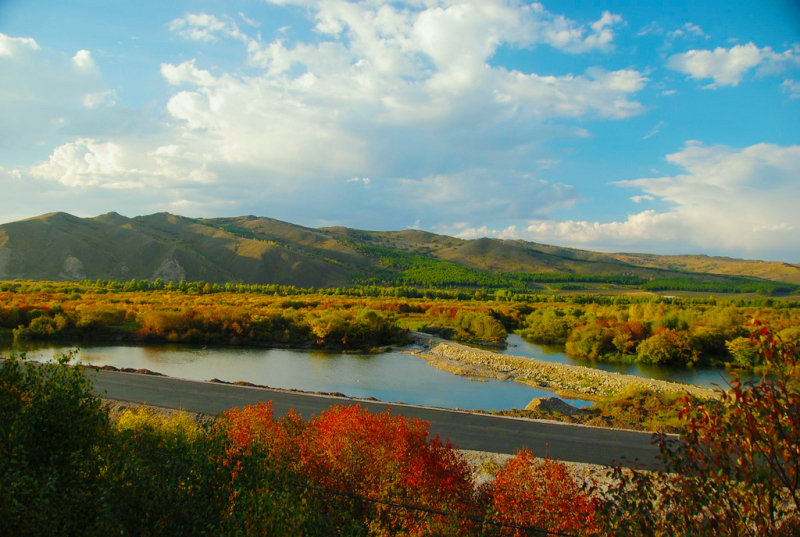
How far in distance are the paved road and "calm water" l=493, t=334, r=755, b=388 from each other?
23.1 meters

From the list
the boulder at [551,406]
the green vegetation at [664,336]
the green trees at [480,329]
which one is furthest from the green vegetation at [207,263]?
the boulder at [551,406]

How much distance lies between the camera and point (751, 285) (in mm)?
154250

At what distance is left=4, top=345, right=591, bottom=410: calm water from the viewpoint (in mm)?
29406

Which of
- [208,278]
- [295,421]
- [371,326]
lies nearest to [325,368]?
[371,326]

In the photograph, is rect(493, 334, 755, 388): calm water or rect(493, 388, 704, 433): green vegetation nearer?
rect(493, 388, 704, 433): green vegetation

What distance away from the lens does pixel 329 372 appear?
37062mm

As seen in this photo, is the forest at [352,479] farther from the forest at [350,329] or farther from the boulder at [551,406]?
the forest at [350,329]

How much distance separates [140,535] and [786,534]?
6.53 metres

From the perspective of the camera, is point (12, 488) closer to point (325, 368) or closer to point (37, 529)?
point (37, 529)

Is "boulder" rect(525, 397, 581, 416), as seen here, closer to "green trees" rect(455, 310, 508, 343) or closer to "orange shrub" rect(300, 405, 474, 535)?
"orange shrub" rect(300, 405, 474, 535)

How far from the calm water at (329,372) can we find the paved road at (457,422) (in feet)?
25.9

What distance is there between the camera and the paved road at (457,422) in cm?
1514

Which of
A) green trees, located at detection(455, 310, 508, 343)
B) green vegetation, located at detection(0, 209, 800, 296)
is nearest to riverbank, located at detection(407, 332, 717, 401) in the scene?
green trees, located at detection(455, 310, 508, 343)

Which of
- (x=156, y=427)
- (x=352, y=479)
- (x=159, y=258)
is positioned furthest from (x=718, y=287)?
(x=156, y=427)
